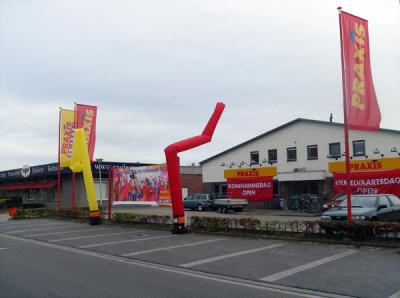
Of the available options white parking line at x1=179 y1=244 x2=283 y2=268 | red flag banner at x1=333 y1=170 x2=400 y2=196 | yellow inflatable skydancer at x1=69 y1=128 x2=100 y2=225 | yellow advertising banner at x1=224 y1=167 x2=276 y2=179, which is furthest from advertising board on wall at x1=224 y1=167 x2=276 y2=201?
white parking line at x1=179 y1=244 x2=283 y2=268

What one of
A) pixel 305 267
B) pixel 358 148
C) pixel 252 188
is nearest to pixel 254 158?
pixel 252 188

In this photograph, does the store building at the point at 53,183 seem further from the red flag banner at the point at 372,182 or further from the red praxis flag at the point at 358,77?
the red praxis flag at the point at 358,77

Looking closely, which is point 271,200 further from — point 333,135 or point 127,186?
point 127,186

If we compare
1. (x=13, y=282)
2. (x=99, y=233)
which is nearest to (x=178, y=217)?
(x=99, y=233)

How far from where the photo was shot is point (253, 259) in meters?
11.2

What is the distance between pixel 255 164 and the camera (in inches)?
1458

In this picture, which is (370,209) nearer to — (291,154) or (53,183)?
(291,154)

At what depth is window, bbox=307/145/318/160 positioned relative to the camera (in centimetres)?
3325

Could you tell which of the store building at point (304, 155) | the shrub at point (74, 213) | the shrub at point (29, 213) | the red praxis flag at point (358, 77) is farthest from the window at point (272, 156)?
the red praxis flag at point (358, 77)

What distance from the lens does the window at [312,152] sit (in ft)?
109

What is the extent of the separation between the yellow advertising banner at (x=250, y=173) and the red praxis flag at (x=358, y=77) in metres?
21.3

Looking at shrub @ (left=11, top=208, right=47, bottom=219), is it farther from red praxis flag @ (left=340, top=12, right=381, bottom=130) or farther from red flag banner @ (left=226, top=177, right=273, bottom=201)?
red praxis flag @ (left=340, top=12, right=381, bottom=130)

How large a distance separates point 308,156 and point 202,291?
27.3 metres

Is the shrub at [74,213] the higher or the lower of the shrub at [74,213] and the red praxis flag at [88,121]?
the lower
